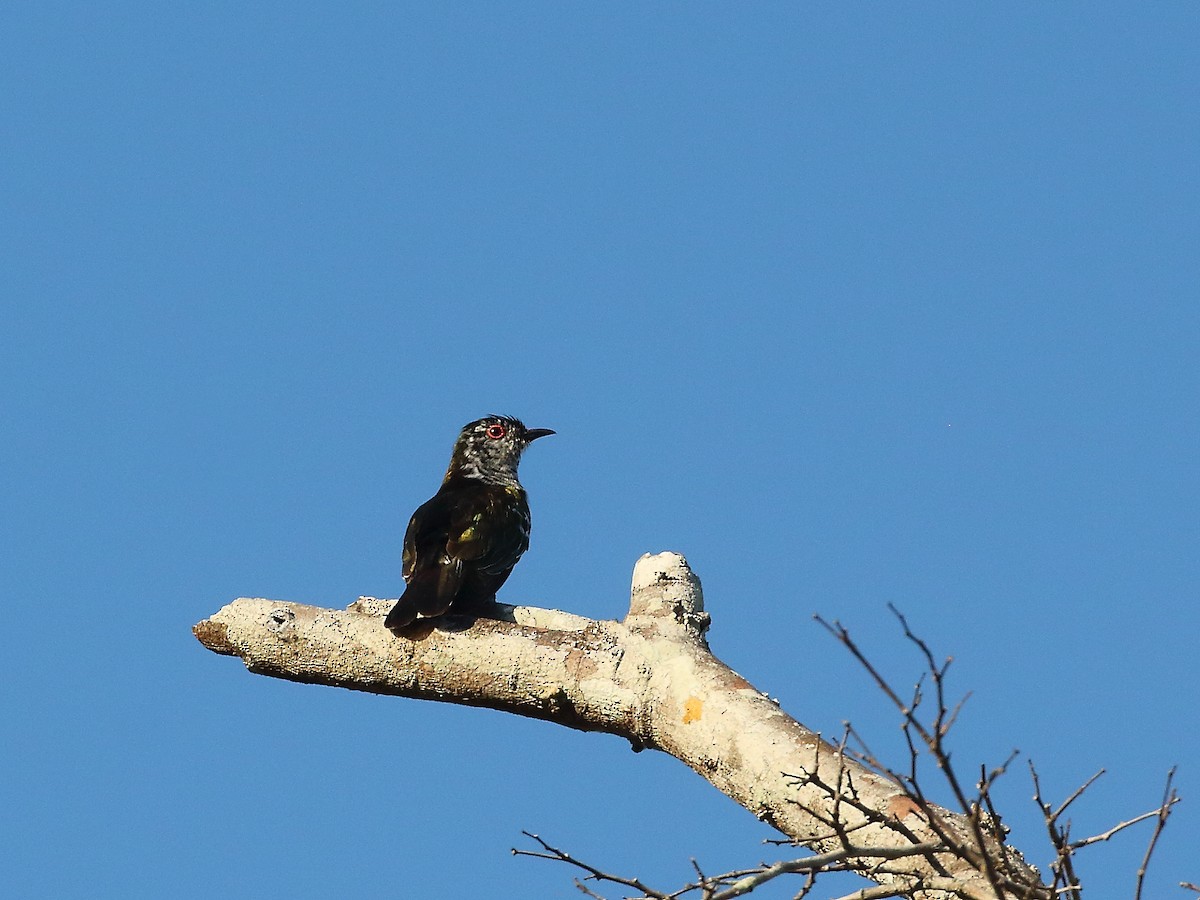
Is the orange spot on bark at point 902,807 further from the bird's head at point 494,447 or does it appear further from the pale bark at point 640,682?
the bird's head at point 494,447

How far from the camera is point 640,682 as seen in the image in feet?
19.7

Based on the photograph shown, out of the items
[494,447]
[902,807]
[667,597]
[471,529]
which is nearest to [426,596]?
[667,597]

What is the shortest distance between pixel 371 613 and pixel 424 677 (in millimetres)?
670

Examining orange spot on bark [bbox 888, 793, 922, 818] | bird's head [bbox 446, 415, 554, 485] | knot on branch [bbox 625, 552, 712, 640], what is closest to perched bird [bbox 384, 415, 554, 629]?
bird's head [bbox 446, 415, 554, 485]

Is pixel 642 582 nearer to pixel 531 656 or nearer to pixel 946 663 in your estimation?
pixel 531 656

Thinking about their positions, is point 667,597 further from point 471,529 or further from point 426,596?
point 471,529

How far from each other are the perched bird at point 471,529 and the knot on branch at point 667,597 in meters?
1.01

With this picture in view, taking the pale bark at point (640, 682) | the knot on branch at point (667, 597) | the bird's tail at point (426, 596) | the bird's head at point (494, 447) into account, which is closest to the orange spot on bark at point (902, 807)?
the pale bark at point (640, 682)

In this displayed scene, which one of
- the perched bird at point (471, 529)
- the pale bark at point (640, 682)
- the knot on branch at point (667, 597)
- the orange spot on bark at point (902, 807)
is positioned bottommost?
the orange spot on bark at point (902, 807)

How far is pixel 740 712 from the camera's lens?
18.3 feet

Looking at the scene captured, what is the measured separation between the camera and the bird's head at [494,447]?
10.5 meters

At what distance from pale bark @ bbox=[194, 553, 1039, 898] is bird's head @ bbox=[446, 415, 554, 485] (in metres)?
3.11

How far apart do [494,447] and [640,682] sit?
15.5ft

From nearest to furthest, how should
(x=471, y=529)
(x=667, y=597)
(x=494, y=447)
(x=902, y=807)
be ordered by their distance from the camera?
(x=902, y=807), (x=667, y=597), (x=471, y=529), (x=494, y=447)
